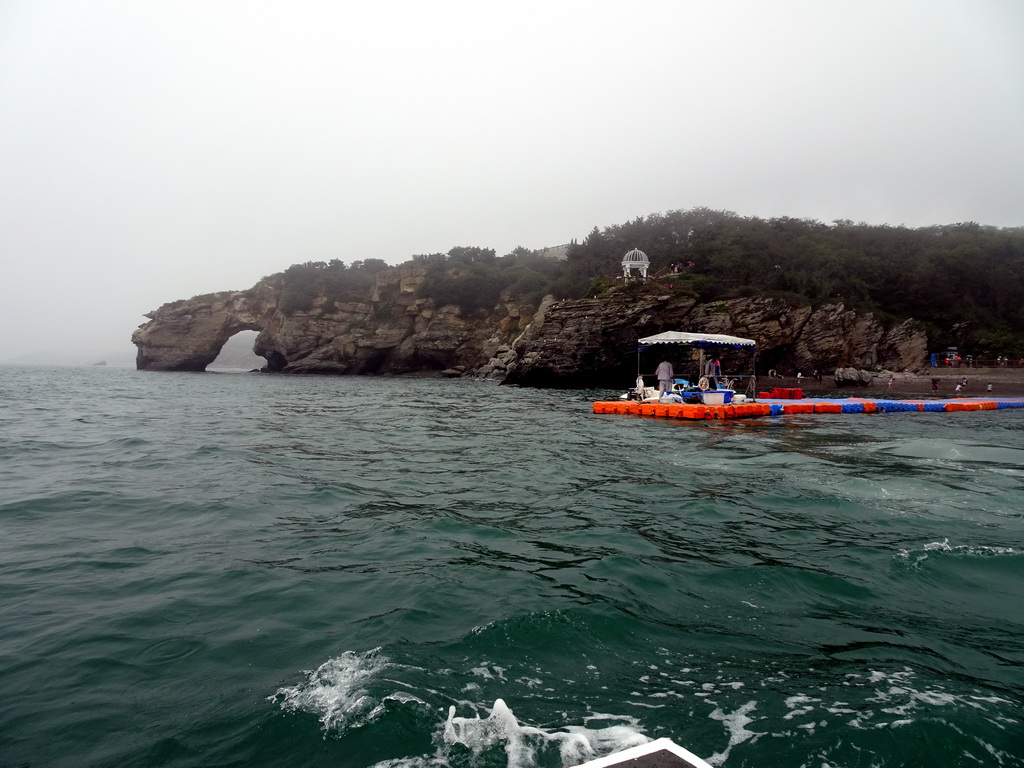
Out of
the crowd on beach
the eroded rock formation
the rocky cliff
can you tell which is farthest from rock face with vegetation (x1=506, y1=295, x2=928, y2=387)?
the eroded rock formation

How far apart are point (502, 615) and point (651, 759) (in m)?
2.43

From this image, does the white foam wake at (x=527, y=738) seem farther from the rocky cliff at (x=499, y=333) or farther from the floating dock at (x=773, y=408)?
the rocky cliff at (x=499, y=333)

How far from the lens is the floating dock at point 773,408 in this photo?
1986 centimetres

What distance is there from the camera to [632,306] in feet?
111

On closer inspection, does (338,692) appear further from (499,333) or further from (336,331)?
(336,331)

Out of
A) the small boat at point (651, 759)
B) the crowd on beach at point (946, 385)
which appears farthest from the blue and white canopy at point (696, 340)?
the small boat at point (651, 759)

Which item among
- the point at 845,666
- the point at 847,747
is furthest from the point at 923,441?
the point at 847,747

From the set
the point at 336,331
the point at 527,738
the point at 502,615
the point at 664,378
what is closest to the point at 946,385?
the point at 664,378

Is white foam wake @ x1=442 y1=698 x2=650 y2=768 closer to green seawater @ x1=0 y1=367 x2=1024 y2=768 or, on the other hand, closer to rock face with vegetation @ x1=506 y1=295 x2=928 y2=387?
green seawater @ x1=0 y1=367 x2=1024 y2=768

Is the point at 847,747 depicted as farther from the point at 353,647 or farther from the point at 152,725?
the point at 152,725

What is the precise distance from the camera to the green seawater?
292cm

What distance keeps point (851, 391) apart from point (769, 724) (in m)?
33.2

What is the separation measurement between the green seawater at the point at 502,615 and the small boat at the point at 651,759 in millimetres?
830

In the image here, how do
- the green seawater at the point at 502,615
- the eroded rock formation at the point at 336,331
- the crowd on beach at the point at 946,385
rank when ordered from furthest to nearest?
the eroded rock formation at the point at 336,331
the crowd on beach at the point at 946,385
the green seawater at the point at 502,615
